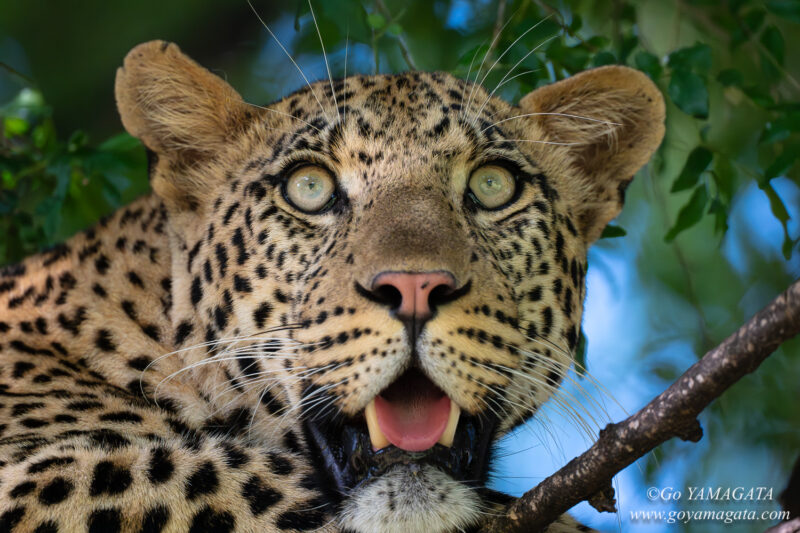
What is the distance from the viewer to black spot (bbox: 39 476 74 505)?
382 cm

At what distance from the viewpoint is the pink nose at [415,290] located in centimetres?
391

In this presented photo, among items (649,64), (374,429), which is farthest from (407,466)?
(649,64)

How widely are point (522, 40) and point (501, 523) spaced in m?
3.08

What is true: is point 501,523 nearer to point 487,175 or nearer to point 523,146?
point 487,175

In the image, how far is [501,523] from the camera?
367 cm

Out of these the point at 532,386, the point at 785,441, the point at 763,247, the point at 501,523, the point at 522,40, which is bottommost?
the point at 501,523

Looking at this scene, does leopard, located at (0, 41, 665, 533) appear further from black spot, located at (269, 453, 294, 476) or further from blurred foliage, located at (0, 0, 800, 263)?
blurred foliage, located at (0, 0, 800, 263)

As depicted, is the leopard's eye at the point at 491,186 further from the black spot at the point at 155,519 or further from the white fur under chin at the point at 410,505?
the black spot at the point at 155,519

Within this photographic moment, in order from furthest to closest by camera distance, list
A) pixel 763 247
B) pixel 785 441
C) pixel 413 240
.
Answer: pixel 763 247
pixel 785 441
pixel 413 240

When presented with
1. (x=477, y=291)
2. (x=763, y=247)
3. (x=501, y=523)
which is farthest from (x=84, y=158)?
(x=763, y=247)

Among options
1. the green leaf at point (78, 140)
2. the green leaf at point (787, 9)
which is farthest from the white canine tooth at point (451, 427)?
the green leaf at point (78, 140)

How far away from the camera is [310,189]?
16.8 feet

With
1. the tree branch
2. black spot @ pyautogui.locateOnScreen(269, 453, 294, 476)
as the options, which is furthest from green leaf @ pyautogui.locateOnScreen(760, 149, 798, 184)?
black spot @ pyautogui.locateOnScreen(269, 453, 294, 476)

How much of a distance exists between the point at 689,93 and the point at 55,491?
3721 millimetres
